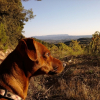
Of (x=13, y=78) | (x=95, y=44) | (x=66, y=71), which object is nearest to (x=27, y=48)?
(x=13, y=78)

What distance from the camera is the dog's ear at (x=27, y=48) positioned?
1.72m

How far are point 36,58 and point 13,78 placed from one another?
1.50ft

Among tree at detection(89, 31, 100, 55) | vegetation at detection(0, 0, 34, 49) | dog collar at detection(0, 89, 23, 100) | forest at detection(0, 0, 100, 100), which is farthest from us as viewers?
vegetation at detection(0, 0, 34, 49)

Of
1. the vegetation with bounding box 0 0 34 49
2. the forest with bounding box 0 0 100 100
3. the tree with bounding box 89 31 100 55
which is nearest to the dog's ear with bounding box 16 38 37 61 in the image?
the forest with bounding box 0 0 100 100

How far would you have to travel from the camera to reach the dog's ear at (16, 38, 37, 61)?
172cm

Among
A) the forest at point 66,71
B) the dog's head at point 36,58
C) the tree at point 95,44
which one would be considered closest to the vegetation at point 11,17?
the forest at point 66,71

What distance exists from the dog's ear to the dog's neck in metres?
0.19

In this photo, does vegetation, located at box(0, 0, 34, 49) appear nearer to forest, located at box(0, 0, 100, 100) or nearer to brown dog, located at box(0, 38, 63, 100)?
forest, located at box(0, 0, 100, 100)

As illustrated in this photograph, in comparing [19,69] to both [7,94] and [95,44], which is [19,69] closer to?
[7,94]

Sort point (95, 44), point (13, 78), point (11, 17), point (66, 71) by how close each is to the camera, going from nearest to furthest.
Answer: point (13, 78) → point (66, 71) → point (95, 44) → point (11, 17)

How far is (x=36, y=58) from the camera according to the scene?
182 centimetres

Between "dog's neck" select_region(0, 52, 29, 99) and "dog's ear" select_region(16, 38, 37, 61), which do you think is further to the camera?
"dog's ear" select_region(16, 38, 37, 61)

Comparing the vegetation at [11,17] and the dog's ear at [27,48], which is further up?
the vegetation at [11,17]

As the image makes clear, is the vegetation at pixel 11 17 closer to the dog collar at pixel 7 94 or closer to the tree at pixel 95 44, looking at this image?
the tree at pixel 95 44
